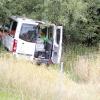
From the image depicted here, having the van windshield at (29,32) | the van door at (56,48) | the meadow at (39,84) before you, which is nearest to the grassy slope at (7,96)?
the meadow at (39,84)

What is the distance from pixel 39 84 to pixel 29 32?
6431 millimetres

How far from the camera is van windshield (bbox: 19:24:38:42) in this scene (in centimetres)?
1833

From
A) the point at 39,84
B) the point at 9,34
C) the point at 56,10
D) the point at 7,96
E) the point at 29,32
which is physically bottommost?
the point at 7,96

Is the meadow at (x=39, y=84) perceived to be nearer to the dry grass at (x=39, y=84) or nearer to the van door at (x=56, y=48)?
the dry grass at (x=39, y=84)

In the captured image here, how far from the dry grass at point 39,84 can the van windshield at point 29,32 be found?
3.59 m

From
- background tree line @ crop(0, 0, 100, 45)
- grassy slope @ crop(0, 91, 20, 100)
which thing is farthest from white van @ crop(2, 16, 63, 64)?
grassy slope @ crop(0, 91, 20, 100)

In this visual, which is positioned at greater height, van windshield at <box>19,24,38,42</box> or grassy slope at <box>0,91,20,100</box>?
van windshield at <box>19,24,38,42</box>

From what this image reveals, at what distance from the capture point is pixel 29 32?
1841 cm

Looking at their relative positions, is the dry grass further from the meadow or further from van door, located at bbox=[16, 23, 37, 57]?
van door, located at bbox=[16, 23, 37, 57]

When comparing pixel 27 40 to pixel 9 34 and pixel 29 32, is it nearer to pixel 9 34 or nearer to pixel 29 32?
pixel 29 32

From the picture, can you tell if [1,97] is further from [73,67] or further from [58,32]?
[58,32]

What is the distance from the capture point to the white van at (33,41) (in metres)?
18.3

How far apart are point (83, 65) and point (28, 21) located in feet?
11.0

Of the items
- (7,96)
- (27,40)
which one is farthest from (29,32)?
(7,96)
